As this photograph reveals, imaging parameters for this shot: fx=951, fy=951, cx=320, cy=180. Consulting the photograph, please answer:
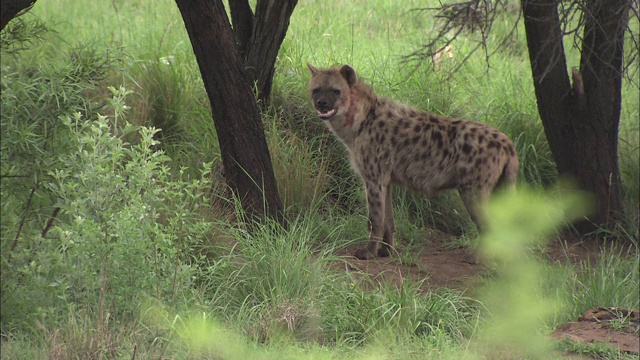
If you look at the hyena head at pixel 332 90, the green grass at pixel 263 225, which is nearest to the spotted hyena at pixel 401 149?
the hyena head at pixel 332 90

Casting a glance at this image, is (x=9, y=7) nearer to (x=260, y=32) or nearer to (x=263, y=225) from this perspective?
(x=263, y=225)

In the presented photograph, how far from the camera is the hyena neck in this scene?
580cm

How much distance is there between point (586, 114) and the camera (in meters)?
6.47

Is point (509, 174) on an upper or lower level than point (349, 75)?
lower

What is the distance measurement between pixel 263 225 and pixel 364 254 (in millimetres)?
679

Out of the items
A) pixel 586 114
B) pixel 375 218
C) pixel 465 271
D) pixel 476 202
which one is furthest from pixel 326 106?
pixel 586 114

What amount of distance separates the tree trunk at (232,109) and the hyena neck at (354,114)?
1.66 feet

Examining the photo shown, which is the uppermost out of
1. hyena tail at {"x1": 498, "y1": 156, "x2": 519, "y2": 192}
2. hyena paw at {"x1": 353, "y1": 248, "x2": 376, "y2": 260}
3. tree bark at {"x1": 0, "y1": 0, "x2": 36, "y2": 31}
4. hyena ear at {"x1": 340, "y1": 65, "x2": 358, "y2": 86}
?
tree bark at {"x1": 0, "y1": 0, "x2": 36, "y2": 31}

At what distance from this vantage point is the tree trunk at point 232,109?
209 inches

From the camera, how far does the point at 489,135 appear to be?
5.67m

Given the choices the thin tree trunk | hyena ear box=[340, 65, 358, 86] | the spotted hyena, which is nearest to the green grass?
the thin tree trunk

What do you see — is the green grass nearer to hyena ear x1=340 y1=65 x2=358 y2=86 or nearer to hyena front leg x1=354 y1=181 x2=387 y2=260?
hyena front leg x1=354 y1=181 x2=387 y2=260

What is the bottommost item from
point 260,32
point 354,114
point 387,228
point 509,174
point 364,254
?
point 364,254

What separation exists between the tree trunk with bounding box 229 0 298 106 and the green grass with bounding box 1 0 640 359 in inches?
16.3
